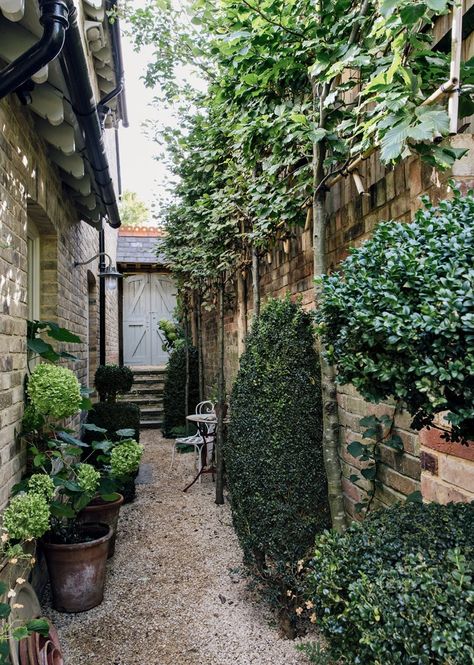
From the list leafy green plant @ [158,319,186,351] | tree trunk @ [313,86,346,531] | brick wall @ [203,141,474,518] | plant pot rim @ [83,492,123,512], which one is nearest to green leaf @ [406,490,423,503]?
brick wall @ [203,141,474,518]

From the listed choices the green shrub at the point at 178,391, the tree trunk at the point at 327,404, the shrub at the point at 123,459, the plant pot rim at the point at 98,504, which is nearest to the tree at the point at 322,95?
the tree trunk at the point at 327,404

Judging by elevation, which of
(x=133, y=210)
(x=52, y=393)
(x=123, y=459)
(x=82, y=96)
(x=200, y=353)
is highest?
(x=133, y=210)

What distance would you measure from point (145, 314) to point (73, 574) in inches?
357

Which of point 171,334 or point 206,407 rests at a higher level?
point 171,334

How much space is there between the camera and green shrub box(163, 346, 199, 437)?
7719 mm

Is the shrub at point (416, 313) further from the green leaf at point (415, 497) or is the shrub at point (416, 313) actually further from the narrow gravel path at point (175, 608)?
the narrow gravel path at point (175, 608)

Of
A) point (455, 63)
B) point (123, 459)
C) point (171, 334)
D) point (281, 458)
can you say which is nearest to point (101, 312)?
point (171, 334)

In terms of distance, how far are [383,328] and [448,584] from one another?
1.93 ft

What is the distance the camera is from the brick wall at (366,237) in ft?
5.08

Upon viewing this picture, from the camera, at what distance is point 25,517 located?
203 centimetres

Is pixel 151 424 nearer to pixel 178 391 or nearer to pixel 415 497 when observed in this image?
pixel 178 391

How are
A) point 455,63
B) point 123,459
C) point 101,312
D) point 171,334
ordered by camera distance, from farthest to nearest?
point 171,334 → point 101,312 → point 123,459 → point 455,63

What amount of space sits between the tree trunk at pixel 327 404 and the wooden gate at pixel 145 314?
923 cm

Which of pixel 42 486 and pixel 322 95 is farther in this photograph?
pixel 42 486
